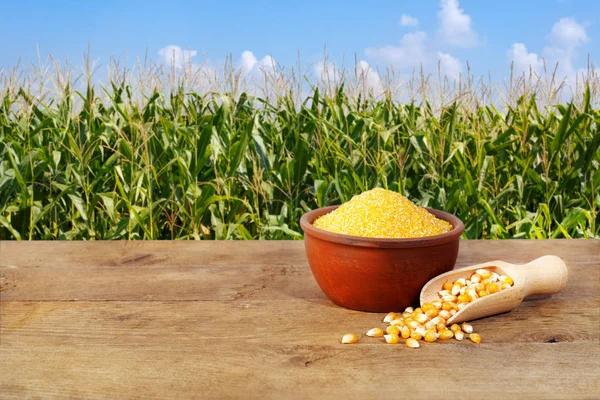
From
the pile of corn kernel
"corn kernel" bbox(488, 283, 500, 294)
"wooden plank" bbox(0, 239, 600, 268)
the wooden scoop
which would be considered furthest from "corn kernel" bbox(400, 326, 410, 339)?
"wooden plank" bbox(0, 239, 600, 268)

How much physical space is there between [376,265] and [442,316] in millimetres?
176

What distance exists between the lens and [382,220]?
1.41 meters

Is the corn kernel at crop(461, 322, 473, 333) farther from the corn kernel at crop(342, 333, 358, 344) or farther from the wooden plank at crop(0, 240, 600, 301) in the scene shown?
the wooden plank at crop(0, 240, 600, 301)

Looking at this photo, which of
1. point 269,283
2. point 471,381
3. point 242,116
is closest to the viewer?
point 471,381

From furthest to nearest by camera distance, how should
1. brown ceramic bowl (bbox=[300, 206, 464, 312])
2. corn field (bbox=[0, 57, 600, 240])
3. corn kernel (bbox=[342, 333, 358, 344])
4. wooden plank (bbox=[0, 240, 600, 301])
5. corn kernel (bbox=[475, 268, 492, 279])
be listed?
corn field (bbox=[0, 57, 600, 240])
wooden plank (bbox=[0, 240, 600, 301])
corn kernel (bbox=[475, 268, 492, 279])
brown ceramic bowl (bbox=[300, 206, 464, 312])
corn kernel (bbox=[342, 333, 358, 344])

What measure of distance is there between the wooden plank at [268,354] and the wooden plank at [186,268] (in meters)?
0.08

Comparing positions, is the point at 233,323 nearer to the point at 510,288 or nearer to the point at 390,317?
the point at 390,317

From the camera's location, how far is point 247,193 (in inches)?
112

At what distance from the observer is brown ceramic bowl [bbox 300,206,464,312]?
1.34 m

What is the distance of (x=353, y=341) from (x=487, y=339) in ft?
0.90

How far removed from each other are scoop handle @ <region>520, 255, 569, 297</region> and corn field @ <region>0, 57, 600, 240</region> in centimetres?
109

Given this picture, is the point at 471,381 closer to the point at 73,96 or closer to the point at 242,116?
the point at 242,116

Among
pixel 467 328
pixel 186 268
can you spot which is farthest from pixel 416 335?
pixel 186 268

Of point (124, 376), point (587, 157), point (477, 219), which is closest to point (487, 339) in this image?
point (124, 376)
